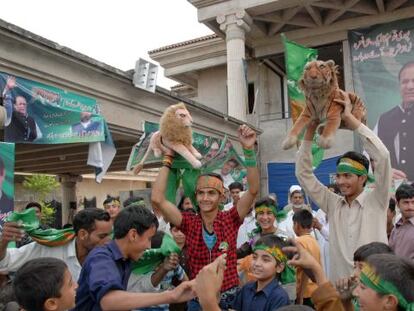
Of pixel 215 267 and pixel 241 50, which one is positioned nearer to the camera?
pixel 215 267

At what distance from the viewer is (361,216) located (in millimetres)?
3117

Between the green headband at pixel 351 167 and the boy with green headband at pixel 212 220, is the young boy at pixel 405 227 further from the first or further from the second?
the boy with green headband at pixel 212 220

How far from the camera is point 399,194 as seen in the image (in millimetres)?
4059

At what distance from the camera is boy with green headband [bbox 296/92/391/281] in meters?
3.04

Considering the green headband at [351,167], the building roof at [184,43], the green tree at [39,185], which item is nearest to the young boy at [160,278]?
the green headband at [351,167]

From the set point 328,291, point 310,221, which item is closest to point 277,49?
point 310,221

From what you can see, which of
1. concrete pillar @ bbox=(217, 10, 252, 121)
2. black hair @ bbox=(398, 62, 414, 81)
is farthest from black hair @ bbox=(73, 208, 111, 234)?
black hair @ bbox=(398, 62, 414, 81)

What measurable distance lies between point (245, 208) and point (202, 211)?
0.30 meters

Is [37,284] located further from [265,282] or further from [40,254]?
[40,254]

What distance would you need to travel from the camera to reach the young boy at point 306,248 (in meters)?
3.73

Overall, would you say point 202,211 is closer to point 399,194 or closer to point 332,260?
point 332,260

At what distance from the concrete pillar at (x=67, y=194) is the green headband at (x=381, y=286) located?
32.2ft

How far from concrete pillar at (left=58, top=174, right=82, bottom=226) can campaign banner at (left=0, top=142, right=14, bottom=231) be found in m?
6.31

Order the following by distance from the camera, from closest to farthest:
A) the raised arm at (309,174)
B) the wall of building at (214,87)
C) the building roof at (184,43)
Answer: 1. the raised arm at (309,174)
2. the building roof at (184,43)
3. the wall of building at (214,87)
